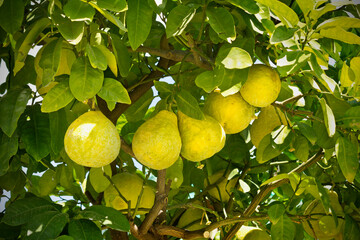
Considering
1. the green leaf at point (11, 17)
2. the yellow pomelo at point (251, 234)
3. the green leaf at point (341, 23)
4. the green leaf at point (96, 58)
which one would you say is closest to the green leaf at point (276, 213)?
the yellow pomelo at point (251, 234)

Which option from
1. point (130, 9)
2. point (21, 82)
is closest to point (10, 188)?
point (21, 82)

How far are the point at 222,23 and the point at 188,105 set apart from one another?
149mm

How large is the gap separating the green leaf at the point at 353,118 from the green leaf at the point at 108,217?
46 centimetres

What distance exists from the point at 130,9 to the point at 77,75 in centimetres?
14

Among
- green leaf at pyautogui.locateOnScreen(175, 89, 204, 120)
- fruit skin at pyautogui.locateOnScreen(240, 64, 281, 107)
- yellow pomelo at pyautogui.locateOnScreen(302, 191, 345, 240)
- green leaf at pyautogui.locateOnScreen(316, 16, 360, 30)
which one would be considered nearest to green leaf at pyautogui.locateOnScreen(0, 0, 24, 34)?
green leaf at pyautogui.locateOnScreen(175, 89, 204, 120)

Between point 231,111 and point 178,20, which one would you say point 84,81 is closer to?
point 178,20

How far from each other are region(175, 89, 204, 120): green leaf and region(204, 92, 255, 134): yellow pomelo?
0.38ft

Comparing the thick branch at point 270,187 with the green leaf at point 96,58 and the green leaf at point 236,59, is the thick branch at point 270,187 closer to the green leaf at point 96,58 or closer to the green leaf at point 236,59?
the green leaf at point 236,59

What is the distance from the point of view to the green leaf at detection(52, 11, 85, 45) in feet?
2.45

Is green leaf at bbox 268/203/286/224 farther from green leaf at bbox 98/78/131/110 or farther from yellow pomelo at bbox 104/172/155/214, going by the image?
green leaf at bbox 98/78/131/110

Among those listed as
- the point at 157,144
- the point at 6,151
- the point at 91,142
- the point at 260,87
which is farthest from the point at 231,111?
the point at 6,151

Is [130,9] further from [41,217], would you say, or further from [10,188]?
[10,188]

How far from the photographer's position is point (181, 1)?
90cm

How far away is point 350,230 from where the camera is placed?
1.20 meters
